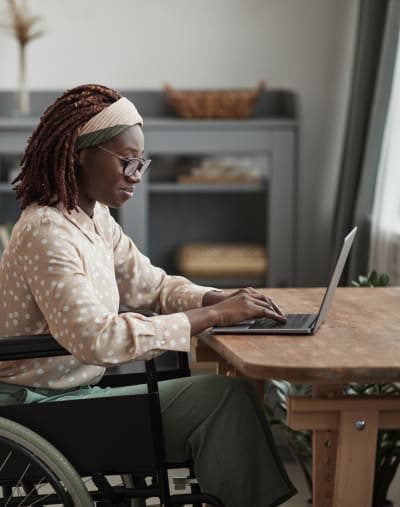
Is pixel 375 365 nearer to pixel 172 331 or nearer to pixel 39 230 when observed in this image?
pixel 172 331

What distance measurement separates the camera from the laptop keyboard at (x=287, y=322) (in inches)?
74.5

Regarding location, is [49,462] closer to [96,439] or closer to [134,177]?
[96,439]

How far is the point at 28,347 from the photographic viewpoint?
5.66 feet

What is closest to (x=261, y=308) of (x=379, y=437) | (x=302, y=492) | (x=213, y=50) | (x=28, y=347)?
(x=28, y=347)

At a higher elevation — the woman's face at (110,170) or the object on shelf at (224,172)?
the woman's face at (110,170)

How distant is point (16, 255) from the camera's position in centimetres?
185

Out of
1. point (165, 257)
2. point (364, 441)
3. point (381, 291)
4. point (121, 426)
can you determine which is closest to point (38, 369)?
point (121, 426)

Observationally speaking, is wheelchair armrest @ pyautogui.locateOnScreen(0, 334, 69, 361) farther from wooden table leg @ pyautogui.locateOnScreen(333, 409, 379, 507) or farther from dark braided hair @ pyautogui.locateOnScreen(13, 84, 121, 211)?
wooden table leg @ pyautogui.locateOnScreen(333, 409, 379, 507)

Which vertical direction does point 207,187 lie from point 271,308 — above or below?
below

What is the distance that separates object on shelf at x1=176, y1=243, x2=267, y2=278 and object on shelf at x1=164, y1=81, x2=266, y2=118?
541mm

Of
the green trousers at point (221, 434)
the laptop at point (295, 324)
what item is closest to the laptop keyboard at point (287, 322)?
the laptop at point (295, 324)

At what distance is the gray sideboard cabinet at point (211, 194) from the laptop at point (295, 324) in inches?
85.6

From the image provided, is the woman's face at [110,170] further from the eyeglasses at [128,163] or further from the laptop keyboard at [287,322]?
the laptop keyboard at [287,322]

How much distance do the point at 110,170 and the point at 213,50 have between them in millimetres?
2700
